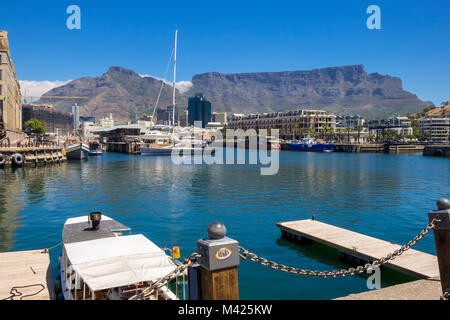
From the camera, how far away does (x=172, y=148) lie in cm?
11625

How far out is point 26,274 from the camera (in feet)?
42.7

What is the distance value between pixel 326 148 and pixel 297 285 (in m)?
148

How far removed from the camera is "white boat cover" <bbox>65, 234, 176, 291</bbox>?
986cm

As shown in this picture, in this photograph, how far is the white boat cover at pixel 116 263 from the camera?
9.86m

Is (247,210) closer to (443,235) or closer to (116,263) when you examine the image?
(116,263)

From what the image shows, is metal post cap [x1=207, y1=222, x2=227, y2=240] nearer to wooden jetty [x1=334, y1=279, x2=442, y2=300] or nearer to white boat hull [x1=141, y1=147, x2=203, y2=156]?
wooden jetty [x1=334, y1=279, x2=442, y2=300]

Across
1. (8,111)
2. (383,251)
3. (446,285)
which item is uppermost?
(8,111)

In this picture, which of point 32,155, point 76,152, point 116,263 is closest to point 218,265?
point 116,263

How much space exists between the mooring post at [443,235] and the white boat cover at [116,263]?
6820mm

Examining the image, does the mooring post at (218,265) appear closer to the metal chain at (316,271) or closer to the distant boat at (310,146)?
the metal chain at (316,271)
